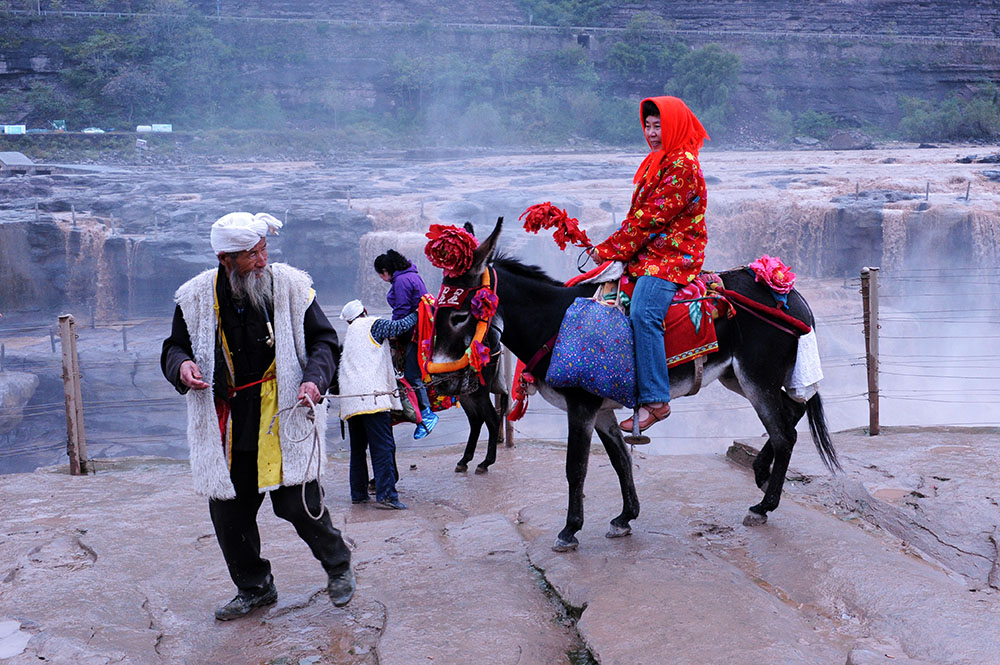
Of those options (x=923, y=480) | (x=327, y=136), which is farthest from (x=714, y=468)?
(x=327, y=136)

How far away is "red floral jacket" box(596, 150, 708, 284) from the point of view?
15.2 feet

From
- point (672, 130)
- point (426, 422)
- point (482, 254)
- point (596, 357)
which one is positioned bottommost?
point (426, 422)

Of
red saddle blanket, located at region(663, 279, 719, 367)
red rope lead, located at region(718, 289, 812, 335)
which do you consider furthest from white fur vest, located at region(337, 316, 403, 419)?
red rope lead, located at region(718, 289, 812, 335)

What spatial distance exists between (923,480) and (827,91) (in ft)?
141

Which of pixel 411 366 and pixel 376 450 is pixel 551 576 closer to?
pixel 376 450

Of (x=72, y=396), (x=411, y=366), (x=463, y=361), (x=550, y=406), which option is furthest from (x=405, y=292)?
(x=550, y=406)

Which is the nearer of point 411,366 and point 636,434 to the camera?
point 636,434

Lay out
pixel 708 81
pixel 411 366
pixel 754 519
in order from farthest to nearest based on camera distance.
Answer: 1. pixel 708 81
2. pixel 411 366
3. pixel 754 519

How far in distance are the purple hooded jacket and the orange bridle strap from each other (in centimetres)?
177

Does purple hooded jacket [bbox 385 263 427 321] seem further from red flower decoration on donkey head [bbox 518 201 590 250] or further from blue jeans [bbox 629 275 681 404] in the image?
blue jeans [bbox 629 275 681 404]

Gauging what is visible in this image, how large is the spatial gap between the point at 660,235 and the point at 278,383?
2.26 metres

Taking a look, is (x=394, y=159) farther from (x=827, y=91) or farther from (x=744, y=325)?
(x=744, y=325)

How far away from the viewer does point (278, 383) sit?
12.0 feet

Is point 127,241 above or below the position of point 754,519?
above
